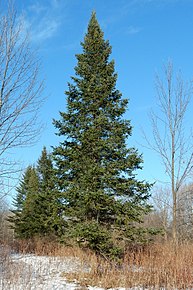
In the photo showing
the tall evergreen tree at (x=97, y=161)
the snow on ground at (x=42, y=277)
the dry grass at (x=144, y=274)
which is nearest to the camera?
the snow on ground at (x=42, y=277)

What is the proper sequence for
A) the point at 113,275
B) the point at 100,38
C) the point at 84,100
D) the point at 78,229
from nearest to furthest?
the point at 113,275, the point at 78,229, the point at 84,100, the point at 100,38

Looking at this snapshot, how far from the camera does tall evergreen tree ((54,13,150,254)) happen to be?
9180 mm

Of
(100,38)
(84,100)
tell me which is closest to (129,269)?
(84,100)

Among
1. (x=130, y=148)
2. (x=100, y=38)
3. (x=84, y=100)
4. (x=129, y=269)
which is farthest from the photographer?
(x=100, y=38)

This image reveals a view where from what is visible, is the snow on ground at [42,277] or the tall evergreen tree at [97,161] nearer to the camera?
the snow on ground at [42,277]

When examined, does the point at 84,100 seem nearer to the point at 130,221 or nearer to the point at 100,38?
the point at 100,38

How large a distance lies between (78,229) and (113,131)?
3.83 m

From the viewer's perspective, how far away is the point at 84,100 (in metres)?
10.7

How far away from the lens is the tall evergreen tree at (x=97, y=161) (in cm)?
918

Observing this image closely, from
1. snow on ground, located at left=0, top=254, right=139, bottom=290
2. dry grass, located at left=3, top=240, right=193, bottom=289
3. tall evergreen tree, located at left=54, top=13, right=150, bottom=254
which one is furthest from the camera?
tall evergreen tree, located at left=54, top=13, right=150, bottom=254

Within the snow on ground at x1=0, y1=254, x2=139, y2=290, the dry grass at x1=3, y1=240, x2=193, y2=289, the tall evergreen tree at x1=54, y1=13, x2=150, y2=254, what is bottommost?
the snow on ground at x1=0, y1=254, x2=139, y2=290

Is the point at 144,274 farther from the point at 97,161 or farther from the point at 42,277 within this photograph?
the point at 97,161

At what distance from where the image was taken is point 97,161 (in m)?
10.1

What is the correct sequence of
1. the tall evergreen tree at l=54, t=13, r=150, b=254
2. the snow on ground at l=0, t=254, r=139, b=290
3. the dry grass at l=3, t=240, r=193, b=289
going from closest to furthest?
1. the snow on ground at l=0, t=254, r=139, b=290
2. the dry grass at l=3, t=240, r=193, b=289
3. the tall evergreen tree at l=54, t=13, r=150, b=254
